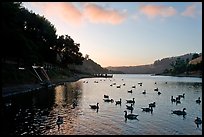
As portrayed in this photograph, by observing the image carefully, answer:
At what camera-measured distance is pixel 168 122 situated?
29141 mm

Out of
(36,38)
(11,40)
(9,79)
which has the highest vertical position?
A: (36,38)

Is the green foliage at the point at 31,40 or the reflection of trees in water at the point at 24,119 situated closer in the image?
the reflection of trees in water at the point at 24,119

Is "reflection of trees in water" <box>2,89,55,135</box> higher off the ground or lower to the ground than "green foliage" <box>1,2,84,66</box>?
lower

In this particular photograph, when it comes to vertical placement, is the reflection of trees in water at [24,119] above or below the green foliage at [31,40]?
below

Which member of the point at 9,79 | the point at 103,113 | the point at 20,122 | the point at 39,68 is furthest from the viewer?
the point at 39,68

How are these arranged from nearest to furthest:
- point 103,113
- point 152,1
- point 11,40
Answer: point 152,1 → point 103,113 → point 11,40

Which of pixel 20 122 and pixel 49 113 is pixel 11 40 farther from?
pixel 20 122

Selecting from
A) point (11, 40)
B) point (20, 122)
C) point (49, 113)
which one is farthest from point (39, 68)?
point (20, 122)

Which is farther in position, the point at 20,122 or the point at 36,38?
the point at 36,38

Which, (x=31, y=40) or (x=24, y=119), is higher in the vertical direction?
(x=31, y=40)

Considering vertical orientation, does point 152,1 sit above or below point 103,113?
above

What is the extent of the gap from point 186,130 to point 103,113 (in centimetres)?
1127

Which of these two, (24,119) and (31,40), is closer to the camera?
(24,119)

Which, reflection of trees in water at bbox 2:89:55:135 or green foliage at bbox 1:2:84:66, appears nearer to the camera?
reflection of trees in water at bbox 2:89:55:135
